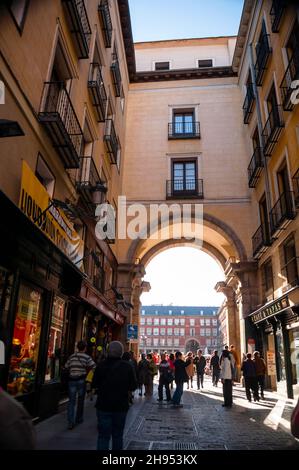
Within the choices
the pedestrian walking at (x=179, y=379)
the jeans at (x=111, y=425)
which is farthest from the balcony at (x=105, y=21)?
the jeans at (x=111, y=425)

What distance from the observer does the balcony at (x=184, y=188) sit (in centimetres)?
2022

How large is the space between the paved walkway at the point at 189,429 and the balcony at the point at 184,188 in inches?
483

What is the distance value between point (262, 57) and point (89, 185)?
11.6 meters

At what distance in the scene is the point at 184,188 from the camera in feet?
68.1

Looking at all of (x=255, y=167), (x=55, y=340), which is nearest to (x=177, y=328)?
(x=255, y=167)

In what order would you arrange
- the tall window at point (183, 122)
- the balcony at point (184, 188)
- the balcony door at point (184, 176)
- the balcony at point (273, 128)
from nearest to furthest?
the balcony at point (273, 128) < the balcony at point (184, 188) < the balcony door at point (184, 176) < the tall window at point (183, 122)

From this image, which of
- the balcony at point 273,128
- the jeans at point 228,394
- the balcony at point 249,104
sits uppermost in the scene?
the balcony at point 249,104

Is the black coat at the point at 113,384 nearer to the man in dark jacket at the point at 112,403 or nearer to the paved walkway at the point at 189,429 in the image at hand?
the man in dark jacket at the point at 112,403

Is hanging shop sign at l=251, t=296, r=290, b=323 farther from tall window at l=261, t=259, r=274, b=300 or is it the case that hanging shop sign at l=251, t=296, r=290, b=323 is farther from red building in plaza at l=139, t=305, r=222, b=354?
red building in plaza at l=139, t=305, r=222, b=354

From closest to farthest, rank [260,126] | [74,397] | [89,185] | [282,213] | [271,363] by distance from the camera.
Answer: [74,397], [89,185], [282,213], [271,363], [260,126]

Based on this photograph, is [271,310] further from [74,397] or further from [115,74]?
[115,74]

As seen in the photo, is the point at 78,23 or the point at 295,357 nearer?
the point at 78,23

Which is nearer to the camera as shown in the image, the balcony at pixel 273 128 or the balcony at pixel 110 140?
the balcony at pixel 273 128
